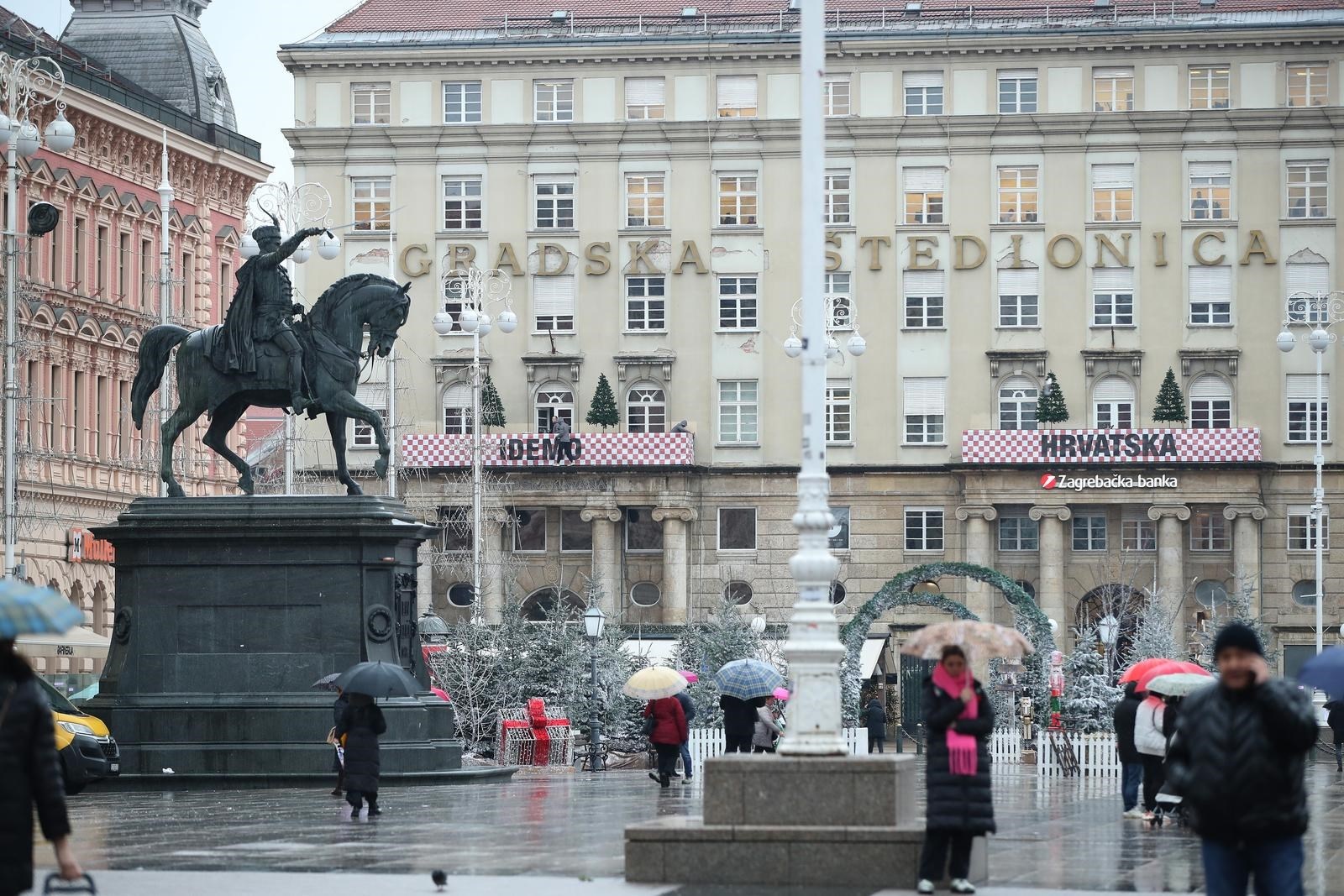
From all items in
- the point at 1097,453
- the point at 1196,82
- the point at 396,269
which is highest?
the point at 1196,82

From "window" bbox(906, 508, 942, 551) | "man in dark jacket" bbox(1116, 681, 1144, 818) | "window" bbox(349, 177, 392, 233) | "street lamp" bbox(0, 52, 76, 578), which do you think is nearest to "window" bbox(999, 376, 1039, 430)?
"window" bbox(906, 508, 942, 551)

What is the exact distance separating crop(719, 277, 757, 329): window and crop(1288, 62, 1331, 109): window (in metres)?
18.3

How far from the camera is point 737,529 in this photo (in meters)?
Result: 85.8

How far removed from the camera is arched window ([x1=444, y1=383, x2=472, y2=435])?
86312 mm

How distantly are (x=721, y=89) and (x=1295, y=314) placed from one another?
1982cm

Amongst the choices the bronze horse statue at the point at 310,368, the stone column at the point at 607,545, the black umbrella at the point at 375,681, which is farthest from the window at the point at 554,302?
the black umbrella at the point at 375,681

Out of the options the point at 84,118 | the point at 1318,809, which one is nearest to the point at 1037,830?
the point at 1318,809

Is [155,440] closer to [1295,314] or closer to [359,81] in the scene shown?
[359,81]

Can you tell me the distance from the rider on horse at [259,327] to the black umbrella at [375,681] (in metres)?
6.50

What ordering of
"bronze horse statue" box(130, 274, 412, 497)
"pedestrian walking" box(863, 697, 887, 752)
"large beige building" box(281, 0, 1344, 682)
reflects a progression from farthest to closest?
"large beige building" box(281, 0, 1344, 682)
"pedestrian walking" box(863, 697, 887, 752)
"bronze horse statue" box(130, 274, 412, 497)

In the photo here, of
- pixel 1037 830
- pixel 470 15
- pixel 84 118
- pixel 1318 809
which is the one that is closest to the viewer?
pixel 1037 830

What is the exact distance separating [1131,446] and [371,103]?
27256mm

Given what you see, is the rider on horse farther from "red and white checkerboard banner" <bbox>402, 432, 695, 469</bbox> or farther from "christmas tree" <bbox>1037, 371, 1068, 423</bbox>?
"christmas tree" <bbox>1037, 371, 1068, 423</bbox>

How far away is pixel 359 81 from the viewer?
8750 cm
